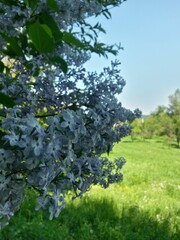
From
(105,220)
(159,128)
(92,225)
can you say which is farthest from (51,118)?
(159,128)

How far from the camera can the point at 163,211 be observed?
8484mm

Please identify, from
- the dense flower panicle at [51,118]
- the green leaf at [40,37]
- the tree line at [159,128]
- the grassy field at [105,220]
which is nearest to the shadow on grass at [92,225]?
the grassy field at [105,220]

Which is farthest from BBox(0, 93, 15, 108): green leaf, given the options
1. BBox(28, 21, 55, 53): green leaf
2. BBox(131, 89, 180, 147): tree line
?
BBox(131, 89, 180, 147): tree line

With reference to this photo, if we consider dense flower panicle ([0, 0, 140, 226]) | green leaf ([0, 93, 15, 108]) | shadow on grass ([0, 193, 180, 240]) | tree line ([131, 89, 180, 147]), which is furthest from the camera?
tree line ([131, 89, 180, 147])

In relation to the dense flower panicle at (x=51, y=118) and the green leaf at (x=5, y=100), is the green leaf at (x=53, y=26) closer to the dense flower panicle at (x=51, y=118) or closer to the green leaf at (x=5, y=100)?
the dense flower panicle at (x=51, y=118)

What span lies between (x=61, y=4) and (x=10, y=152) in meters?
1.38

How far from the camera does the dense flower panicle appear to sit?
1.04 metres

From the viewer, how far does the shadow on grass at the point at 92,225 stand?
5.61 m

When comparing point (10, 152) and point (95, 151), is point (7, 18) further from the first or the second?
point (10, 152)

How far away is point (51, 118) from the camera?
3.52ft

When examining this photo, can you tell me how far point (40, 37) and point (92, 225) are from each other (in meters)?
6.24

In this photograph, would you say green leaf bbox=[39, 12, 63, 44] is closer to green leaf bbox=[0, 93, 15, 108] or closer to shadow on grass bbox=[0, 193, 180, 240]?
green leaf bbox=[0, 93, 15, 108]

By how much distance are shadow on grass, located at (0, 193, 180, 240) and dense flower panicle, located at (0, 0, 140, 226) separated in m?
3.61

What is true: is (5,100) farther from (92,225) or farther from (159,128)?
→ (159,128)
